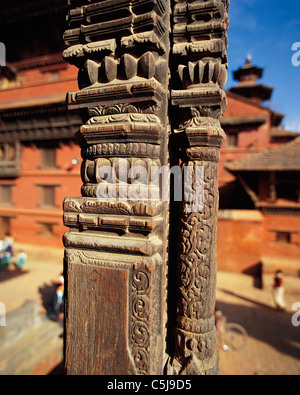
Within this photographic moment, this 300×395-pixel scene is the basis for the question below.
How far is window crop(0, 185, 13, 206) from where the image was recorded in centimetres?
1238

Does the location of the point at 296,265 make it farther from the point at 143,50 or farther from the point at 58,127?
the point at 58,127

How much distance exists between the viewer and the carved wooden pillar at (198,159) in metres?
1.44

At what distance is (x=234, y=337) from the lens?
5609mm

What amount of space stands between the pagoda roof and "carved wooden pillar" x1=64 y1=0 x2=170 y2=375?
8.91m

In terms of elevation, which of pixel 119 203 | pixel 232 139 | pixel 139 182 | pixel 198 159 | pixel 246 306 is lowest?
pixel 246 306

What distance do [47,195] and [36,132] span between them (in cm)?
307

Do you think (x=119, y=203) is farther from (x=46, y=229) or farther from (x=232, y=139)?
(x=232, y=139)

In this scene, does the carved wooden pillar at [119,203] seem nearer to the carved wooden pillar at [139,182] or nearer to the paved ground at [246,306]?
the carved wooden pillar at [139,182]

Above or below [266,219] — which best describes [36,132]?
above

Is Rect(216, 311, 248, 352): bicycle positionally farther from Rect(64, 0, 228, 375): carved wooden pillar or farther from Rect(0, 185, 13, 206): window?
Rect(0, 185, 13, 206): window

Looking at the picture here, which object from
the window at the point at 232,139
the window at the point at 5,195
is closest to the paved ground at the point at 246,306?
the window at the point at 5,195

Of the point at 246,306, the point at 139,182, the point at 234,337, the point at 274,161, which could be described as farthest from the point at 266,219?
the point at 139,182

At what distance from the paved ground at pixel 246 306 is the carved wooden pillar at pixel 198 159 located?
3.99 meters

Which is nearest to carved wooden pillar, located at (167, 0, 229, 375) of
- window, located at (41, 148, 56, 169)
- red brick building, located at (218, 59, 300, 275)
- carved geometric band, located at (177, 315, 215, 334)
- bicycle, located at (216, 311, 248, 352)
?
carved geometric band, located at (177, 315, 215, 334)
